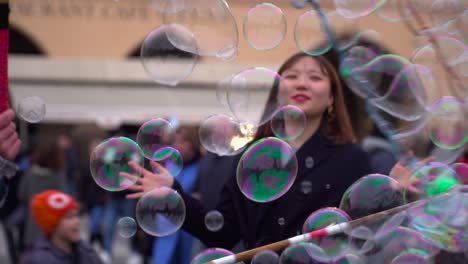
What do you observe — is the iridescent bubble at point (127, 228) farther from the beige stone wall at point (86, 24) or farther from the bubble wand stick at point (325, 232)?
the beige stone wall at point (86, 24)

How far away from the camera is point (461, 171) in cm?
339

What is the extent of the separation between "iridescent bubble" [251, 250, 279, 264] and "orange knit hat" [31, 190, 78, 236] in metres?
1.62

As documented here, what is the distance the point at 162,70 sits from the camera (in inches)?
152

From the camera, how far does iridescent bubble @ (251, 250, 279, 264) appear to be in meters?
3.07

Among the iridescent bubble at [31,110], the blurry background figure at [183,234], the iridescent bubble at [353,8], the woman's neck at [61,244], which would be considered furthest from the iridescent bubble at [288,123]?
the blurry background figure at [183,234]

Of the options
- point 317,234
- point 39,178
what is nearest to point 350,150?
point 317,234

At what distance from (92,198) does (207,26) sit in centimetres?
Answer: 539

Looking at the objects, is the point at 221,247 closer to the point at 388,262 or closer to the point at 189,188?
the point at 388,262

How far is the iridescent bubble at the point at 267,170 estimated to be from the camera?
3.28 m

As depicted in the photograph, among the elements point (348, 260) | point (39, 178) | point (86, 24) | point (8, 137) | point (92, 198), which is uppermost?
point (8, 137)

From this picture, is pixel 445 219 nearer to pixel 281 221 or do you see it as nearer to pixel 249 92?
pixel 281 221

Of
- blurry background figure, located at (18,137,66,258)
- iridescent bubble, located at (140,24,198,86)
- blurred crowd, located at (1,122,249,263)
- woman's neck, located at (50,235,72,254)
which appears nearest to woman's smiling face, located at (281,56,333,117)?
iridescent bubble, located at (140,24,198,86)

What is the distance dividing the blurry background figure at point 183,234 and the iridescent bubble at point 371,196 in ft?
7.29

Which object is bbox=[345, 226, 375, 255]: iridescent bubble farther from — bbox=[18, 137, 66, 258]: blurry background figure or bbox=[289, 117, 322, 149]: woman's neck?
bbox=[18, 137, 66, 258]: blurry background figure
